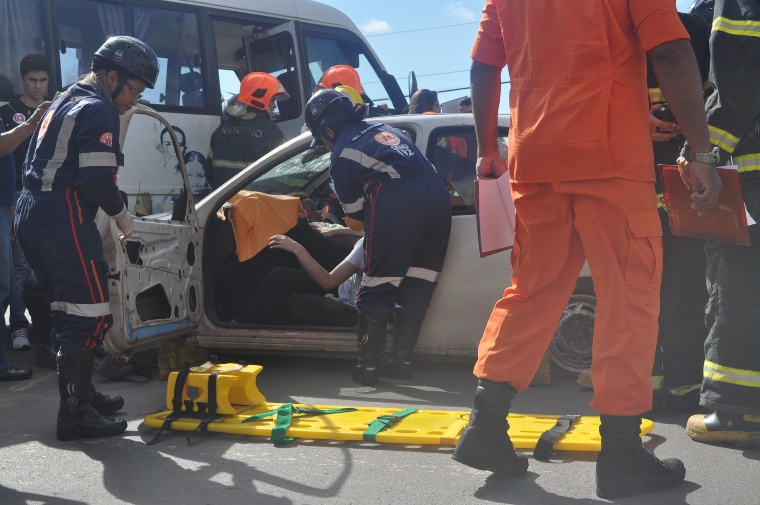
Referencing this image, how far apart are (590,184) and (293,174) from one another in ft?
10.1

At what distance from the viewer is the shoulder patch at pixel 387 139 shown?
16.8 ft

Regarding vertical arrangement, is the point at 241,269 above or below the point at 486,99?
below

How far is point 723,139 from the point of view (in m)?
3.54

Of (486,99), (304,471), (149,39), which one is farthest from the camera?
(149,39)

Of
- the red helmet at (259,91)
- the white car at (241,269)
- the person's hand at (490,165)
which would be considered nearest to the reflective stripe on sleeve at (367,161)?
the white car at (241,269)

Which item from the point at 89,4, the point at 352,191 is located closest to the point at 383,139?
the point at 352,191

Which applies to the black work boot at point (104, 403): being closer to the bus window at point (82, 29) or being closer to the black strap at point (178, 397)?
the black strap at point (178, 397)

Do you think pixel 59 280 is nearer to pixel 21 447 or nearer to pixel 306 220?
pixel 21 447

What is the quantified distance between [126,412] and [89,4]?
5187 mm

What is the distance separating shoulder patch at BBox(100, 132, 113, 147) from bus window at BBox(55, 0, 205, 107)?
4.63 metres

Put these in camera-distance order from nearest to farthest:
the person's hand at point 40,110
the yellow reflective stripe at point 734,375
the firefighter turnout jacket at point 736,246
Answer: the firefighter turnout jacket at point 736,246 < the yellow reflective stripe at point 734,375 < the person's hand at point 40,110

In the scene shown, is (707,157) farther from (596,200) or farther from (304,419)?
(304,419)

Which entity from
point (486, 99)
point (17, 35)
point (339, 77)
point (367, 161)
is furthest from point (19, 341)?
point (486, 99)

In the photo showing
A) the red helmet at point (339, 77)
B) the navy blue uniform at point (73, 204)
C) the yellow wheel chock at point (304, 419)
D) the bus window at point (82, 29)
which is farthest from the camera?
the red helmet at point (339, 77)
